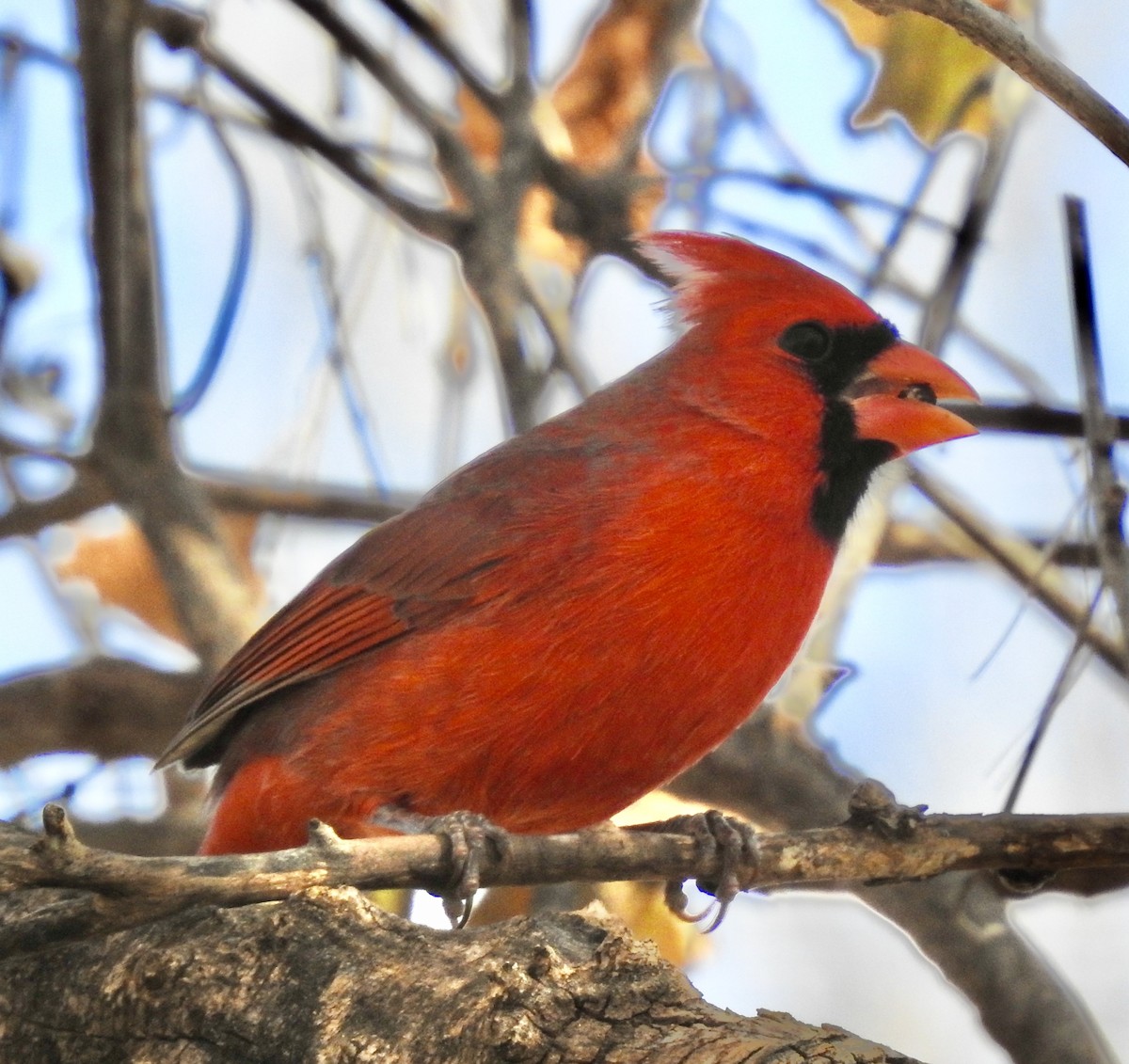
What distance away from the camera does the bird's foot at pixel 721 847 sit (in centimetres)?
224

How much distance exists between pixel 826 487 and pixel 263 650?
0.92 m

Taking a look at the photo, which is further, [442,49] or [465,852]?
[442,49]

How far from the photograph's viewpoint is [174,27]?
3.39m

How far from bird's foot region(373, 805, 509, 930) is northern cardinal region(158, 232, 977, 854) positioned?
275 millimetres

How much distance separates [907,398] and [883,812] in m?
0.87

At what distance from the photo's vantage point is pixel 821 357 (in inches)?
107

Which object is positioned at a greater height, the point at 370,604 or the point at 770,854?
the point at 370,604

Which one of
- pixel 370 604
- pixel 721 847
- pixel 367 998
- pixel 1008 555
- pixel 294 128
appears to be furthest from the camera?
pixel 294 128

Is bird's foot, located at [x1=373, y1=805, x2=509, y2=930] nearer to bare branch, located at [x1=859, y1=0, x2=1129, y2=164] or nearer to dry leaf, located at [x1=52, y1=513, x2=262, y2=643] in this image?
bare branch, located at [x1=859, y1=0, x2=1129, y2=164]

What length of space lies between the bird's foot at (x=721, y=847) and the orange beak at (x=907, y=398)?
0.69 meters

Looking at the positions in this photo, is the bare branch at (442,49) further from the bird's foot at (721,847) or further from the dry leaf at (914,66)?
the bird's foot at (721,847)

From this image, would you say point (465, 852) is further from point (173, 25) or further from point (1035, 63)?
point (173, 25)

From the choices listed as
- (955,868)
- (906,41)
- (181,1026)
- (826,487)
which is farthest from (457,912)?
(906,41)

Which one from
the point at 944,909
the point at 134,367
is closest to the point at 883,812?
the point at 944,909
